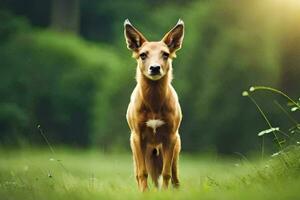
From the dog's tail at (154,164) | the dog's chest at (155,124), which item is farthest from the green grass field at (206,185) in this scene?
the dog's chest at (155,124)

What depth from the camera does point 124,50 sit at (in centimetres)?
4300

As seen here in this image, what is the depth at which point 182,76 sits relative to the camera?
34438 millimetres

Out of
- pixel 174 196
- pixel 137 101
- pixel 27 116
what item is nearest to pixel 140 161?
pixel 137 101

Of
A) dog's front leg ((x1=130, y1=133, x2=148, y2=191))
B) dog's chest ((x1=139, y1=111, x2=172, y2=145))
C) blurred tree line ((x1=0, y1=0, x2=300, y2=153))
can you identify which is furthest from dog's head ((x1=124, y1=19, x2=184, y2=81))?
Result: blurred tree line ((x1=0, y1=0, x2=300, y2=153))

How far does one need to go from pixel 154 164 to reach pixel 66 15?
3700 cm

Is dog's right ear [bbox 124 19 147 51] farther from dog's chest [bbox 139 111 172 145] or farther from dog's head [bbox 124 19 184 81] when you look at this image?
dog's chest [bbox 139 111 172 145]

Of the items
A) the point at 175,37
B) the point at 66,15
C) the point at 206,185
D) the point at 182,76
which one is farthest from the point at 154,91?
the point at 66,15

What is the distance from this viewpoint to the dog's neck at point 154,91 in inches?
458

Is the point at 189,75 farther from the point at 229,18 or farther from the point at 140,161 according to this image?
the point at 140,161

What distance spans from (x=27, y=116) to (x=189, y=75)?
497 cm

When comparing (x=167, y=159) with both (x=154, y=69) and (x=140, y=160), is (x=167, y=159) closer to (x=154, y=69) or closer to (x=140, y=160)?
(x=140, y=160)

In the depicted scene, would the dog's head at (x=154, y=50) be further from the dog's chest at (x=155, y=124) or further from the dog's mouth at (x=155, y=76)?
the dog's chest at (x=155, y=124)

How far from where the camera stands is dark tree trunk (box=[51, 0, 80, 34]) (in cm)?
4797

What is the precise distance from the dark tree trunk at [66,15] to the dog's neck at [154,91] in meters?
35.9
